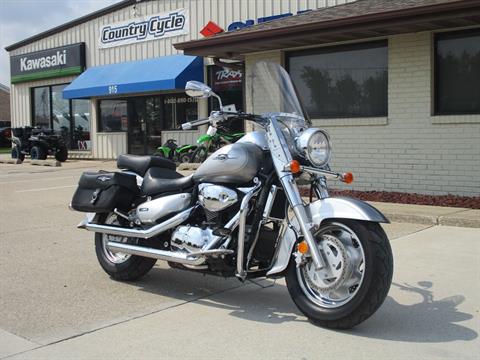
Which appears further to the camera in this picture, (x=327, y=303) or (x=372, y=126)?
(x=372, y=126)

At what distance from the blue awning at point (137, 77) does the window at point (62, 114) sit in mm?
1780

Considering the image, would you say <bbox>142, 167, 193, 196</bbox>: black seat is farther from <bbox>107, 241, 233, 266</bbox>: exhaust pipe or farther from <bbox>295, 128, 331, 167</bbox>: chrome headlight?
<bbox>295, 128, 331, 167</bbox>: chrome headlight

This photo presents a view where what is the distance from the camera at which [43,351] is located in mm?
3791

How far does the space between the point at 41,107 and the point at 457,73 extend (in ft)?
61.7

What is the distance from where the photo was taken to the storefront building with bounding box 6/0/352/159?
55.9 feet

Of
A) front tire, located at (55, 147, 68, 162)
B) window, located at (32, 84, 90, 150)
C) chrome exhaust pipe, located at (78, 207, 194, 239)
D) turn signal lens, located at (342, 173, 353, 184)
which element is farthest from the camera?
window, located at (32, 84, 90, 150)

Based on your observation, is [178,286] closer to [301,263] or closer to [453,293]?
[301,263]

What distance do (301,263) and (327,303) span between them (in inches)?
13.4

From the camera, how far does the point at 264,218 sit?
14.5 ft

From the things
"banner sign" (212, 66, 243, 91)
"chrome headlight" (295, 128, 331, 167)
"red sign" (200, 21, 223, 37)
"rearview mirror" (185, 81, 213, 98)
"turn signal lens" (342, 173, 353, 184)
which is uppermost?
"red sign" (200, 21, 223, 37)

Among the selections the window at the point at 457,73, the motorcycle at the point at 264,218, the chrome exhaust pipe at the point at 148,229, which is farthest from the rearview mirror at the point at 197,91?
the window at the point at 457,73

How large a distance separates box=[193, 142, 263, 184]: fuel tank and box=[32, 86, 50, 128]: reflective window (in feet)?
68.3

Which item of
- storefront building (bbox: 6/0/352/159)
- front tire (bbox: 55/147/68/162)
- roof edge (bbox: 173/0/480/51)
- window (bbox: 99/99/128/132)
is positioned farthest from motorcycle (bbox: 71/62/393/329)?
front tire (bbox: 55/147/68/162)

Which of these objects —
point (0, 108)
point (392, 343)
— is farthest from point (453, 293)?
point (0, 108)
